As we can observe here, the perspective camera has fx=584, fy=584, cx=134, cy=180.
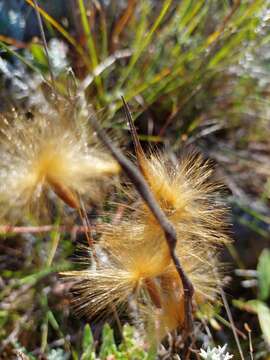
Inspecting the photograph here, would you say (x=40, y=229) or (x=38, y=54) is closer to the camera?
(x=40, y=229)

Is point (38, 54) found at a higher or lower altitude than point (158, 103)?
higher

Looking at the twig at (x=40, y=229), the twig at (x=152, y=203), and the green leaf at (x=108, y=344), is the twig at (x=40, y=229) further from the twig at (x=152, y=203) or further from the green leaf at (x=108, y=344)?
the twig at (x=152, y=203)

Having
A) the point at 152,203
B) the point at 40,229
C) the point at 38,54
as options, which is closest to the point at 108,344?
the point at 40,229

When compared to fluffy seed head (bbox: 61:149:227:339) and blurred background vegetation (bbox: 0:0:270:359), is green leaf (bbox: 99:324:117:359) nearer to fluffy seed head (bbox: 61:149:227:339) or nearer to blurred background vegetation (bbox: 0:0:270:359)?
blurred background vegetation (bbox: 0:0:270:359)

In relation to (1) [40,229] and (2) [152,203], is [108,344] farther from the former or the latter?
(2) [152,203]

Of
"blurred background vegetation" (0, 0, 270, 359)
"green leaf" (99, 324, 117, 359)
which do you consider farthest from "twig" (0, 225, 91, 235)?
"green leaf" (99, 324, 117, 359)

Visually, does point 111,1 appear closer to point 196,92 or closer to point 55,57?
point 196,92

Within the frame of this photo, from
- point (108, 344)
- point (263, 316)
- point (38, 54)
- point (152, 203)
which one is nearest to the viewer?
point (152, 203)
